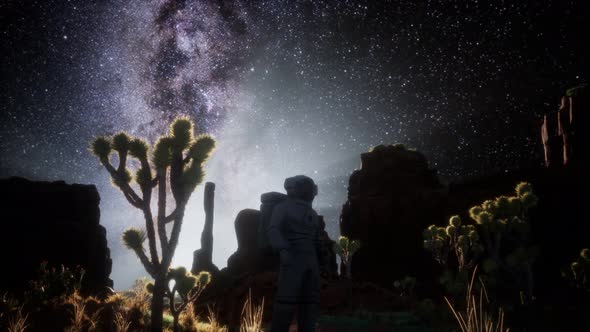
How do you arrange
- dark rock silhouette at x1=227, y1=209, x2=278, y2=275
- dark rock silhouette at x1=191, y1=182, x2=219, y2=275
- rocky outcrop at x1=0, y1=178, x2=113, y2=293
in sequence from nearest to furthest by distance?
rocky outcrop at x1=0, y1=178, x2=113, y2=293
dark rock silhouette at x1=191, y1=182, x2=219, y2=275
dark rock silhouette at x1=227, y1=209, x2=278, y2=275

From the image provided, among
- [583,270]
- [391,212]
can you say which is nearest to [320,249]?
[583,270]

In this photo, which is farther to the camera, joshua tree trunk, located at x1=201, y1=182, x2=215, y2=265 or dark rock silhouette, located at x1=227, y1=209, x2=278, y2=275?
dark rock silhouette, located at x1=227, y1=209, x2=278, y2=275

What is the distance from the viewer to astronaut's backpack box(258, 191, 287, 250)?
4.10 m

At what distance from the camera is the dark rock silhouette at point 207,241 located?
20.6m

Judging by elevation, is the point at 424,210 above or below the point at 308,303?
above

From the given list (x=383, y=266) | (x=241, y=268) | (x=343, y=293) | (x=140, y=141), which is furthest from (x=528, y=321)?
(x=241, y=268)

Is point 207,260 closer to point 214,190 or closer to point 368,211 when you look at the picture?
point 214,190

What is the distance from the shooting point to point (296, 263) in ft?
12.2

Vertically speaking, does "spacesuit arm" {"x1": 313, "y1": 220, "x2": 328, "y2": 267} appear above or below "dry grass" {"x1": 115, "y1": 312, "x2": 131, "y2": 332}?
above

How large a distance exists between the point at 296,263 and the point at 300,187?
89 centimetres

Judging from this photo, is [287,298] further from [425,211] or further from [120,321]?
[425,211]

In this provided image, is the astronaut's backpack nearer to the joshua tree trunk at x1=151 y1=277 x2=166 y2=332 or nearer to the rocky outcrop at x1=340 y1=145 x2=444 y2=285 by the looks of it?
the joshua tree trunk at x1=151 y1=277 x2=166 y2=332

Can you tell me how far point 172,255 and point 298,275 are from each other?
3100 millimetres

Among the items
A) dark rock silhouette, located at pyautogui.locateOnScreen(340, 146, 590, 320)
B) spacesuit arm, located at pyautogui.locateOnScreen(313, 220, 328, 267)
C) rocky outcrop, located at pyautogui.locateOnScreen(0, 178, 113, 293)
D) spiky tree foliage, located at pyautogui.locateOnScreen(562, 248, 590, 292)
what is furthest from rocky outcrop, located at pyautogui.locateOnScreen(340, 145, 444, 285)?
spacesuit arm, located at pyautogui.locateOnScreen(313, 220, 328, 267)
